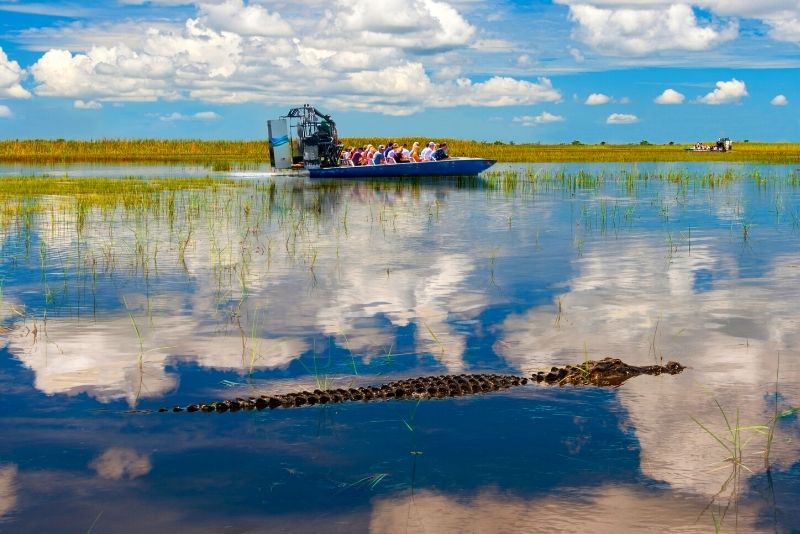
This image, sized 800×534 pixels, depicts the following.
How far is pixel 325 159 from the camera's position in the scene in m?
40.2

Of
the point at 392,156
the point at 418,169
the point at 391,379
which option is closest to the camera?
the point at 391,379

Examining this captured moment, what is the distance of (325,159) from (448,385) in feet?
108

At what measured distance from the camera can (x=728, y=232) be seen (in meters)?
20.7

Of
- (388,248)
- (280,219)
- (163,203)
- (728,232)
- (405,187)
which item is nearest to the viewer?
(388,248)

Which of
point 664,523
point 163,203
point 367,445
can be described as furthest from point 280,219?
point 664,523

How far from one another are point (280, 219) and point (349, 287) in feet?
34.4

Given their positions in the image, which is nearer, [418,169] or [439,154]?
[418,169]

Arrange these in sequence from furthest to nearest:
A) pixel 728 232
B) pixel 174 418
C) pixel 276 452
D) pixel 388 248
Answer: pixel 728 232 < pixel 388 248 < pixel 174 418 < pixel 276 452

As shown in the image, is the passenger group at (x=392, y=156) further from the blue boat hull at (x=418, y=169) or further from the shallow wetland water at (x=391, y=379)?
the shallow wetland water at (x=391, y=379)

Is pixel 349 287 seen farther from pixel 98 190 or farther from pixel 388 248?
pixel 98 190

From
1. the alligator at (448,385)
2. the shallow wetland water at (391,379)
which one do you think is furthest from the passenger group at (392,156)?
the alligator at (448,385)

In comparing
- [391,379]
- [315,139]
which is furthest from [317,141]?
[391,379]

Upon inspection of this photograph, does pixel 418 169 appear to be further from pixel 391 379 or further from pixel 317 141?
pixel 391 379

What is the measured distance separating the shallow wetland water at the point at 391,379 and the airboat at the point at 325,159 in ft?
62.9
